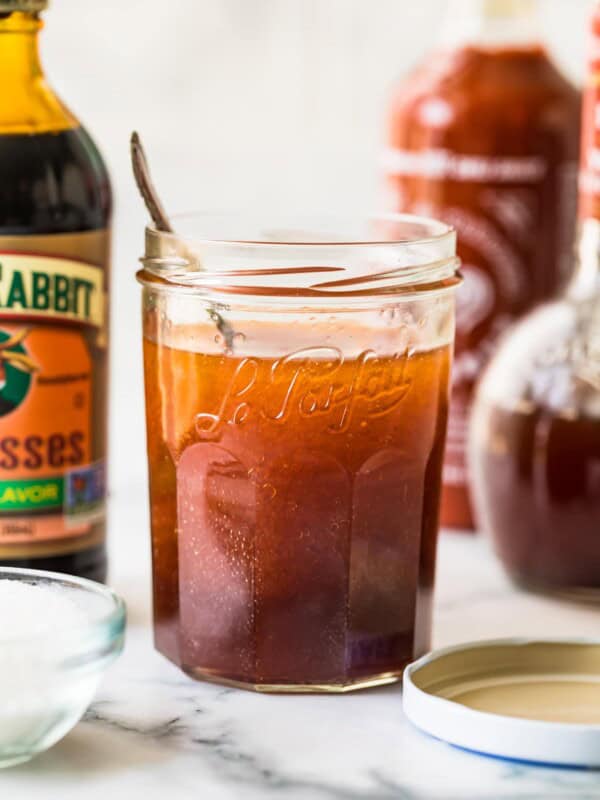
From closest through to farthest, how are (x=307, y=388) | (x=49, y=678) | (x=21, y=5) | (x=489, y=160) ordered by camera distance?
(x=49, y=678) < (x=307, y=388) < (x=21, y=5) < (x=489, y=160)

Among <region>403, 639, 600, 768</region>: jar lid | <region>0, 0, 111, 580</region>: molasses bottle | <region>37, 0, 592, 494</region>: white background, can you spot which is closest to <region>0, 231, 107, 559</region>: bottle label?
<region>0, 0, 111, 580</region>: molasses bottle

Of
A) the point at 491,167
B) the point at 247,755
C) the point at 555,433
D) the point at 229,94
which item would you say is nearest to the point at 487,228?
the point at 491,167

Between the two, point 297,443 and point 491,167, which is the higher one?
point 491,167

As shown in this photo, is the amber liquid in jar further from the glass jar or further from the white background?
the white background

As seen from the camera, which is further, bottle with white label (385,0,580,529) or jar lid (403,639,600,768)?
bottle with white label (385,0,580,529)

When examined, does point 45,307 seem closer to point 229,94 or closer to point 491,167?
point 491,167

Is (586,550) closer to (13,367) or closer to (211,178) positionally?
(13,367)
